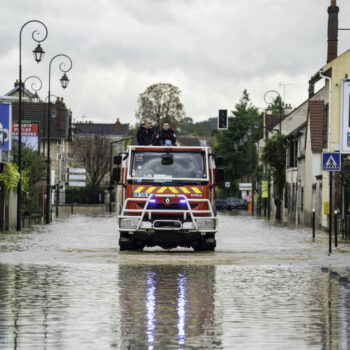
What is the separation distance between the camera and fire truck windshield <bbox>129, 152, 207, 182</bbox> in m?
24.2

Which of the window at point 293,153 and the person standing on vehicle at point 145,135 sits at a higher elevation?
the window at point 293,153

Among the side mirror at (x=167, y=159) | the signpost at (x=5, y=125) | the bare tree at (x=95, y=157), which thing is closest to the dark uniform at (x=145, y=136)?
the side mirror at (x=167, y=159)

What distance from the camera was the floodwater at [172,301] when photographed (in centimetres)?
959

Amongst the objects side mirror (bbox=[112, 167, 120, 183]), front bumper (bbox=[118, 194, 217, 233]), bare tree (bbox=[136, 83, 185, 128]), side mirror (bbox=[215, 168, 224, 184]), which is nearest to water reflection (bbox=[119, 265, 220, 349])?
front bumper (bbox=[118, 194, 217, 233])

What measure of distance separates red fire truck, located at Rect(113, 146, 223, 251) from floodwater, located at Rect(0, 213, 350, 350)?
2.38 feet

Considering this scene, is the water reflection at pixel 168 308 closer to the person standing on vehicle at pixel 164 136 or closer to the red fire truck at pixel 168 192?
the red fire truck at pixel 168 192

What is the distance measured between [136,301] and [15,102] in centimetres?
9821

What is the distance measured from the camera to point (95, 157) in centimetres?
12650

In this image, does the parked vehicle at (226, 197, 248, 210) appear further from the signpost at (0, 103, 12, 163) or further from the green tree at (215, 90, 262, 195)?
the signpost at (0, 103, 12, 163)

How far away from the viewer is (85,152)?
5074 inches

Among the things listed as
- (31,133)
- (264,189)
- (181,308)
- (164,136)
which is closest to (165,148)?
(164,136)

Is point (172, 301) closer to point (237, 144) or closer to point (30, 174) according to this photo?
point (30, 174)

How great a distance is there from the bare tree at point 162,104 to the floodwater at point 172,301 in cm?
8351

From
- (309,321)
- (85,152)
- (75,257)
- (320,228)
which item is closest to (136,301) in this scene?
(309,321)
